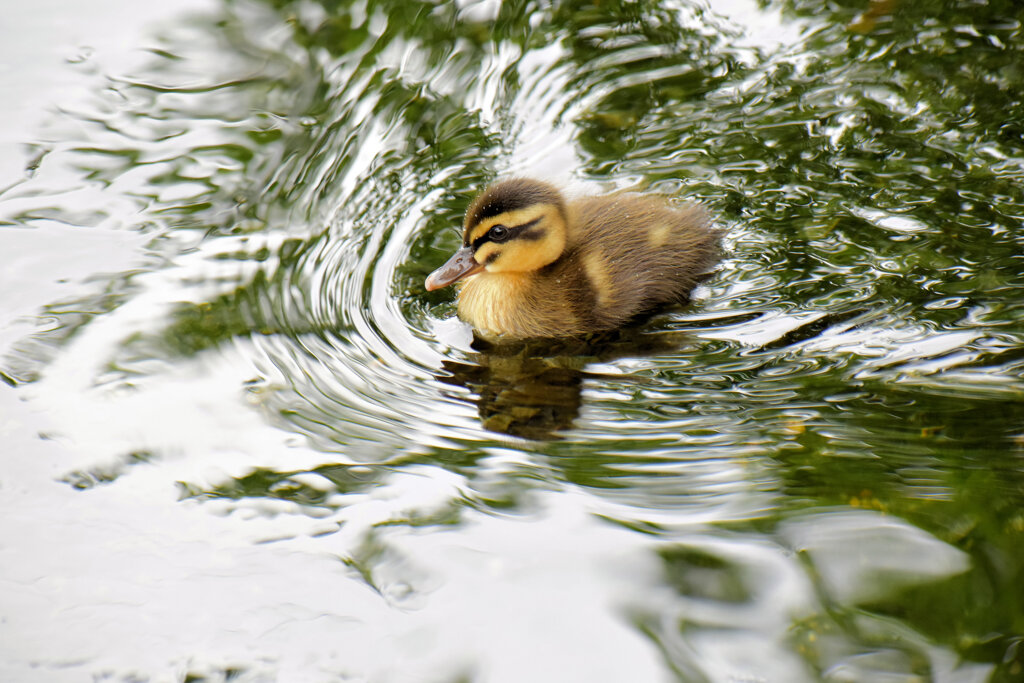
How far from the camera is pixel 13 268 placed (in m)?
4.17

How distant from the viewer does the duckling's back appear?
410 centimetres

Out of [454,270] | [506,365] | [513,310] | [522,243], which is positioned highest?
[522,243]

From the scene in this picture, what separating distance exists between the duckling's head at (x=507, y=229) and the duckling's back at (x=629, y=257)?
15 centimetres

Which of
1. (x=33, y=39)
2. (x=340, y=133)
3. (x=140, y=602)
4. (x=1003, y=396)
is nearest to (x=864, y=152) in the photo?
(x=1003, y=396)

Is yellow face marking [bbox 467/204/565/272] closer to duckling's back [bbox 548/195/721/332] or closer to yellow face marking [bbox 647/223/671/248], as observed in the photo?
duckling's back [bbox 548/195/721/332]

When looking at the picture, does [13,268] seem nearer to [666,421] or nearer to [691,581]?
[666,421]

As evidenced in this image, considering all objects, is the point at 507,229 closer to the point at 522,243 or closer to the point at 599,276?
the point at 522,243

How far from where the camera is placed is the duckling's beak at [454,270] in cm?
406

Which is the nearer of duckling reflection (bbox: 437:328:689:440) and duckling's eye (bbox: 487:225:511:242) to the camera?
duckling reflection (bbox: 437:328:689:440)

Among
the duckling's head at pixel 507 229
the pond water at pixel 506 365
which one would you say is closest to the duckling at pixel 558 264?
the duckling's head at pixel 507 229

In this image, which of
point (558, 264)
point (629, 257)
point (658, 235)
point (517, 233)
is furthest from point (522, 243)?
point (658, 235)

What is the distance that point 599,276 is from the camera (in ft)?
13.6

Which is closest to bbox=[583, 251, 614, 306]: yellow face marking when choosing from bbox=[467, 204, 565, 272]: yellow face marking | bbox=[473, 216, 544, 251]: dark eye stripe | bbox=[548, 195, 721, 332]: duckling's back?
bbox=[548, 195, 721, 332]: duckling's back

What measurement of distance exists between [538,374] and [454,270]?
1.89 ft
